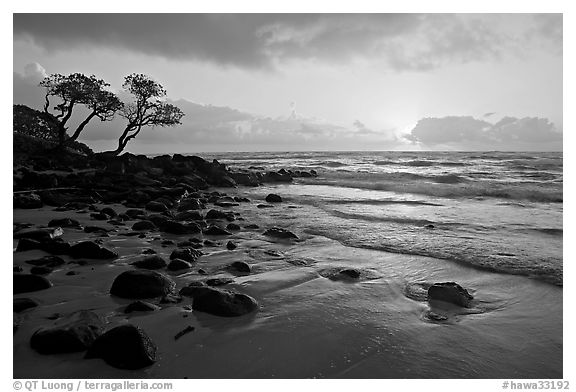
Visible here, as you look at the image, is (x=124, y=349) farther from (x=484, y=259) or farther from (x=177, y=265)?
(x=484, y=259)

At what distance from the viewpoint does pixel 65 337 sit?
332 cm

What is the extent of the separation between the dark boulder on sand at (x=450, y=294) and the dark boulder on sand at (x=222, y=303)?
261 centimetres

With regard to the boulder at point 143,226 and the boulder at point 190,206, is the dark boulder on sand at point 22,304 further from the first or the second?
the boulder at point 190,206

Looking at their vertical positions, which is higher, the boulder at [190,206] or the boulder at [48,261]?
the boulder at [48,261]

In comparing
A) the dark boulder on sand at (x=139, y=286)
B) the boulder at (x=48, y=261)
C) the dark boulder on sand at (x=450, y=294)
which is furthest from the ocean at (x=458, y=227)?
the boulder at (x=48, y=261)

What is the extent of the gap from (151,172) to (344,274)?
19.4 metres

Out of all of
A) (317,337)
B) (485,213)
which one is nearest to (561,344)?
(317,337)

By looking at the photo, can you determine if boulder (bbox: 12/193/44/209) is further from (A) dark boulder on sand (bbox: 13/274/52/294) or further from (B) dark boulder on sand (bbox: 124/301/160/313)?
(B) dark boulder on sand (bbox: 124/301/160/313)

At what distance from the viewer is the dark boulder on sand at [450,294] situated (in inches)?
192

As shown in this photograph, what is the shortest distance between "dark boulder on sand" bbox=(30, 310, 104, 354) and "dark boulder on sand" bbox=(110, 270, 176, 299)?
1106 mm

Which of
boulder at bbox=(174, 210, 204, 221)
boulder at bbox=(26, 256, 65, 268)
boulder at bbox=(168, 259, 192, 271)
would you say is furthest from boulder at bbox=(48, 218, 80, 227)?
boulder at bbox=(168, 259, 192, 271)
